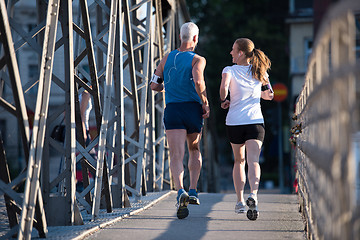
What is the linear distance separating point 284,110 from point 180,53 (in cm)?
3326

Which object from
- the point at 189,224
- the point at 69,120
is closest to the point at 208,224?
the point at 189,224

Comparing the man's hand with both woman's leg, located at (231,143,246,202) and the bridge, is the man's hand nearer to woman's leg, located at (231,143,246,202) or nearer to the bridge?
woman's leg, located at (231,143,246,202)

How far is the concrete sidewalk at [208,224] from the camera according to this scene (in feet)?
16.4

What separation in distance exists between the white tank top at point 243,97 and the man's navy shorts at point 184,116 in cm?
30

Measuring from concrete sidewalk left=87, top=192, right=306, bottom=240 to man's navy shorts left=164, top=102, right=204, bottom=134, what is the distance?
79cm

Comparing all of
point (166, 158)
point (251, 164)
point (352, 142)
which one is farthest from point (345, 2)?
point (166, 158)

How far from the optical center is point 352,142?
2316mm

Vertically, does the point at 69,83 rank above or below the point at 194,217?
above

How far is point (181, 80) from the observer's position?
621cm

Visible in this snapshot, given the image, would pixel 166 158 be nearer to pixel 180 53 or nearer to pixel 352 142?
pixel 180 53

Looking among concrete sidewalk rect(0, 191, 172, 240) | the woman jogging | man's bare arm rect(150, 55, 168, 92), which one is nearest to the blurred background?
concrete sidewalk rect(0, 191, 172, 240)

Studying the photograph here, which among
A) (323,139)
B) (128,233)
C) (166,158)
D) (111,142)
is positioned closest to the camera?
(323,139)

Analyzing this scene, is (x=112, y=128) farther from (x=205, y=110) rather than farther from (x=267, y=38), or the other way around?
(x=267, y=38)

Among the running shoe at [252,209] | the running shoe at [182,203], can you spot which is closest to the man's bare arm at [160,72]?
the running shoe at [182,203]
